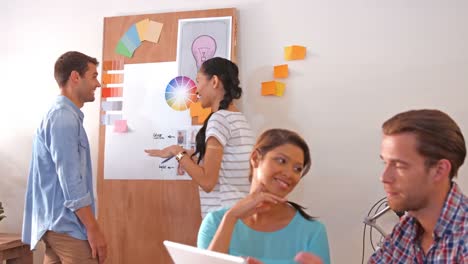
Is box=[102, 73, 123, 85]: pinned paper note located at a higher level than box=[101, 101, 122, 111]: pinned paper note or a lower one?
higher

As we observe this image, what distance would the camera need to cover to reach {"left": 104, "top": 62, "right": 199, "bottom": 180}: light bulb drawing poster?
2.79 metres

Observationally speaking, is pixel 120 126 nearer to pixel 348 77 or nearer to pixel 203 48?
pixel 203 48

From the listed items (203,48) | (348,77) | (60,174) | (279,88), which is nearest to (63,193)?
(60,174)

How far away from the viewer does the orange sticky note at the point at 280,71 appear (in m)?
2.63

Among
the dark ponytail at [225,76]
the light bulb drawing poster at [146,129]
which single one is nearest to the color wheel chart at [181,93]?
the light bulb drawing poster at [146,129]

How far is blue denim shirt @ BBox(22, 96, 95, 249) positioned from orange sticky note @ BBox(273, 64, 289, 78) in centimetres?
100

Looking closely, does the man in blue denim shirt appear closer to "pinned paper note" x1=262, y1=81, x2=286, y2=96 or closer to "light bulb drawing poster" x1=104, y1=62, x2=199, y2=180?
"light bulb drawing poster" x1=104, y1=62, x2=199, y2=180

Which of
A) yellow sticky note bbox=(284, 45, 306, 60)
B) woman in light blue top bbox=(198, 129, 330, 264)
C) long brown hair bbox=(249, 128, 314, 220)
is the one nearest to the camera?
woman in light blue top bbox=(198, 129, 330, 264)

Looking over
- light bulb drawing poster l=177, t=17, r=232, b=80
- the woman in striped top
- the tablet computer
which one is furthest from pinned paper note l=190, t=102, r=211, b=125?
the tablet computer

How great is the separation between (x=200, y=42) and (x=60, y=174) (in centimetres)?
104

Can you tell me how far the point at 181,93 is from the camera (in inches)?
110

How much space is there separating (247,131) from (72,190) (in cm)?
79

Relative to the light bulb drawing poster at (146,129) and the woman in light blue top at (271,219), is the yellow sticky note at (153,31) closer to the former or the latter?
the light bulb drawing poster at (146,129)

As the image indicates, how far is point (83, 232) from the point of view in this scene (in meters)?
2.25
